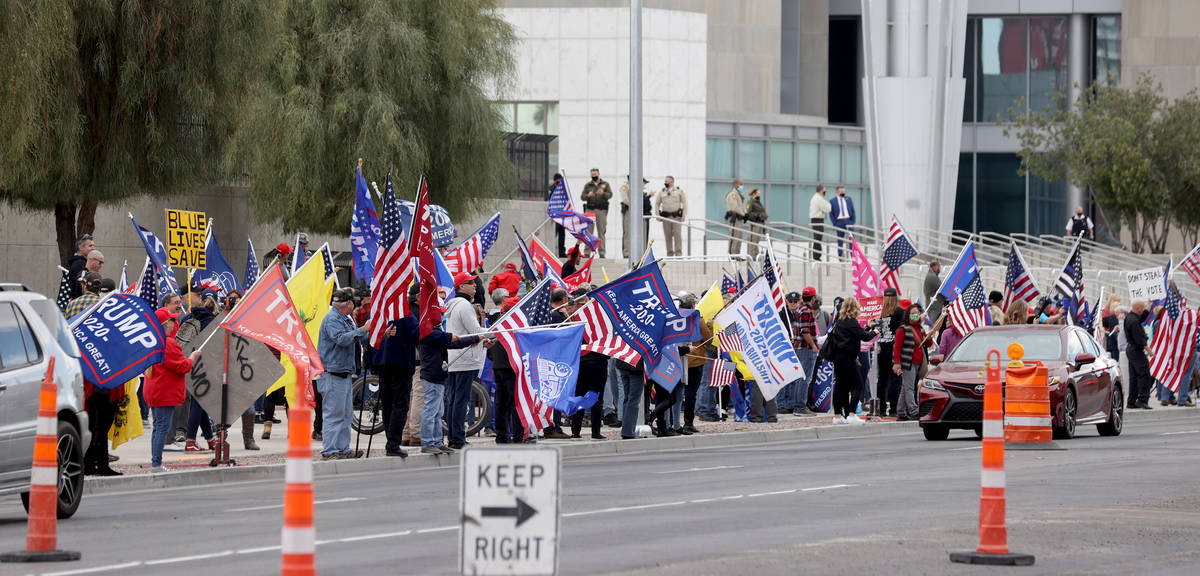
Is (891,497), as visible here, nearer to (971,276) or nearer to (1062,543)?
(1062,543)

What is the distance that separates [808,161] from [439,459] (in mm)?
45573

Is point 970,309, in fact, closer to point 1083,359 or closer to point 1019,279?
point 1019,279

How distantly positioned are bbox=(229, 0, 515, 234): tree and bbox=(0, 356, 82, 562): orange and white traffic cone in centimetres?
2607

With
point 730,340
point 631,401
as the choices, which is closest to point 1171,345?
point 730,340

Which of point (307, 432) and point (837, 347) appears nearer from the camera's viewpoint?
point (307, 432)

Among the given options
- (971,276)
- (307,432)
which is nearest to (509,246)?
(971,276)

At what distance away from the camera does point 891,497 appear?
621 inches

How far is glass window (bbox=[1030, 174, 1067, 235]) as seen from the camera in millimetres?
70000

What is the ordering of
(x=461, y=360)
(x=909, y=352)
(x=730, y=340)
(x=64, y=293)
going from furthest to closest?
(x=909, y=352)
(x=730, y=340)
(x=64, y=293)
(x=461, y=360)

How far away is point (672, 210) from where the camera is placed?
42.7 metres

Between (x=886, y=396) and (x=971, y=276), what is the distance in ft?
Result: 12.1

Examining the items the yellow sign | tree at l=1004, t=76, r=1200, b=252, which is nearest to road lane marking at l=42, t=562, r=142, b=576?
the yellow sign

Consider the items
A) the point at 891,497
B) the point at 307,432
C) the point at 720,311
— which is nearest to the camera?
the point at 307,432

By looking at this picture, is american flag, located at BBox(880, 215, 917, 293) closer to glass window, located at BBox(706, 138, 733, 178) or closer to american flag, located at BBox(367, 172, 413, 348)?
american flag, located at BBox(367, 172, 413, 348)
